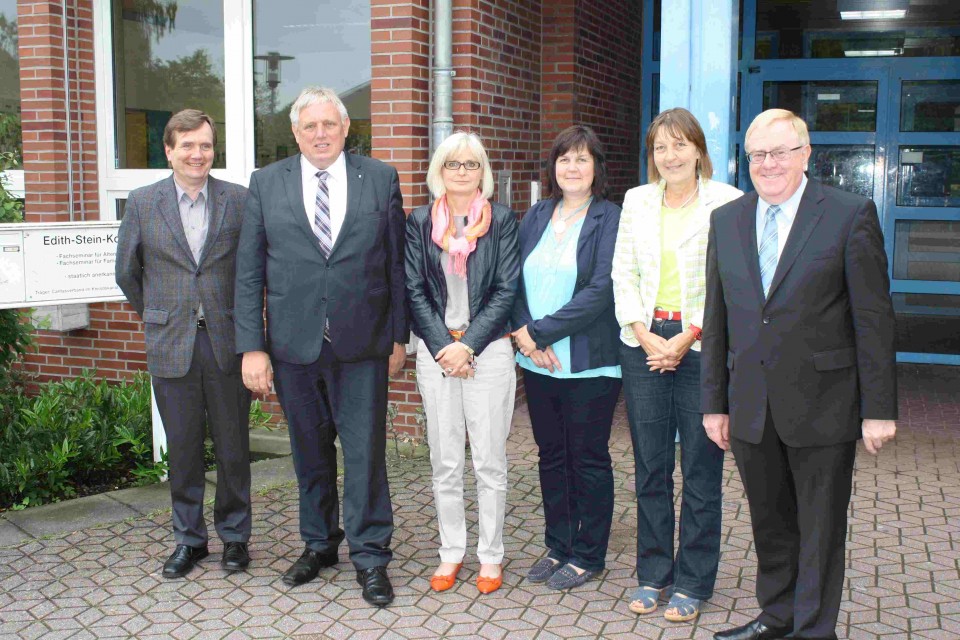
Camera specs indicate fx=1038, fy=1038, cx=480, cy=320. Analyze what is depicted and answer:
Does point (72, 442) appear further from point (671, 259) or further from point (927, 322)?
point (927, 322)

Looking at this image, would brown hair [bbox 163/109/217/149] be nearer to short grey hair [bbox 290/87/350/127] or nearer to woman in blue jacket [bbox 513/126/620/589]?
short grey hair [bbox 290/87/350/127]

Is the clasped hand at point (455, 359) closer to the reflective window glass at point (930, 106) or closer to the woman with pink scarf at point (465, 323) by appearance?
the woman with pink scarf at point (465, 323)

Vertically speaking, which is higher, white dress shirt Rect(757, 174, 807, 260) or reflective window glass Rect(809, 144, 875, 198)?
reflective window glass Rect(809, 144, 875, 198)

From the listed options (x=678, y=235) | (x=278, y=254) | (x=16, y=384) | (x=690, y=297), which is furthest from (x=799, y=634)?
(x=16, y=384)

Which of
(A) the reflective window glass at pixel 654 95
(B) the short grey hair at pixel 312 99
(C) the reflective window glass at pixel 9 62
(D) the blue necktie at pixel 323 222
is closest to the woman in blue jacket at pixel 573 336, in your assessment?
(D) the blue necktie at pixel 323 222

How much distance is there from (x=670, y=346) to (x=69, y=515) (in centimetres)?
342

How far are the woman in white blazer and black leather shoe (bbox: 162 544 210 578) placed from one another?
2000 millimetres

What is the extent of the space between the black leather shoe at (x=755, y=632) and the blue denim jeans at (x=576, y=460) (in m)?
0.75

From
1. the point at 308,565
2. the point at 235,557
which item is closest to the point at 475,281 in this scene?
the point at 308,565

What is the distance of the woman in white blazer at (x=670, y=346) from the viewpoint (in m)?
4.06

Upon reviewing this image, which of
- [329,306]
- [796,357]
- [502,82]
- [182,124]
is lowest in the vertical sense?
[796,357]

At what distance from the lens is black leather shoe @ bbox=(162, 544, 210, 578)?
15.3 feet

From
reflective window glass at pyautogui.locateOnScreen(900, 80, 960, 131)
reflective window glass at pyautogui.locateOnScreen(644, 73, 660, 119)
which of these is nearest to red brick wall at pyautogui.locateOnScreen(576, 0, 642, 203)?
reflective window glass at pyautogui.locateOnScreen(644, 73, 660, 119)

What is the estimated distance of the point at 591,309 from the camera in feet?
13.9
